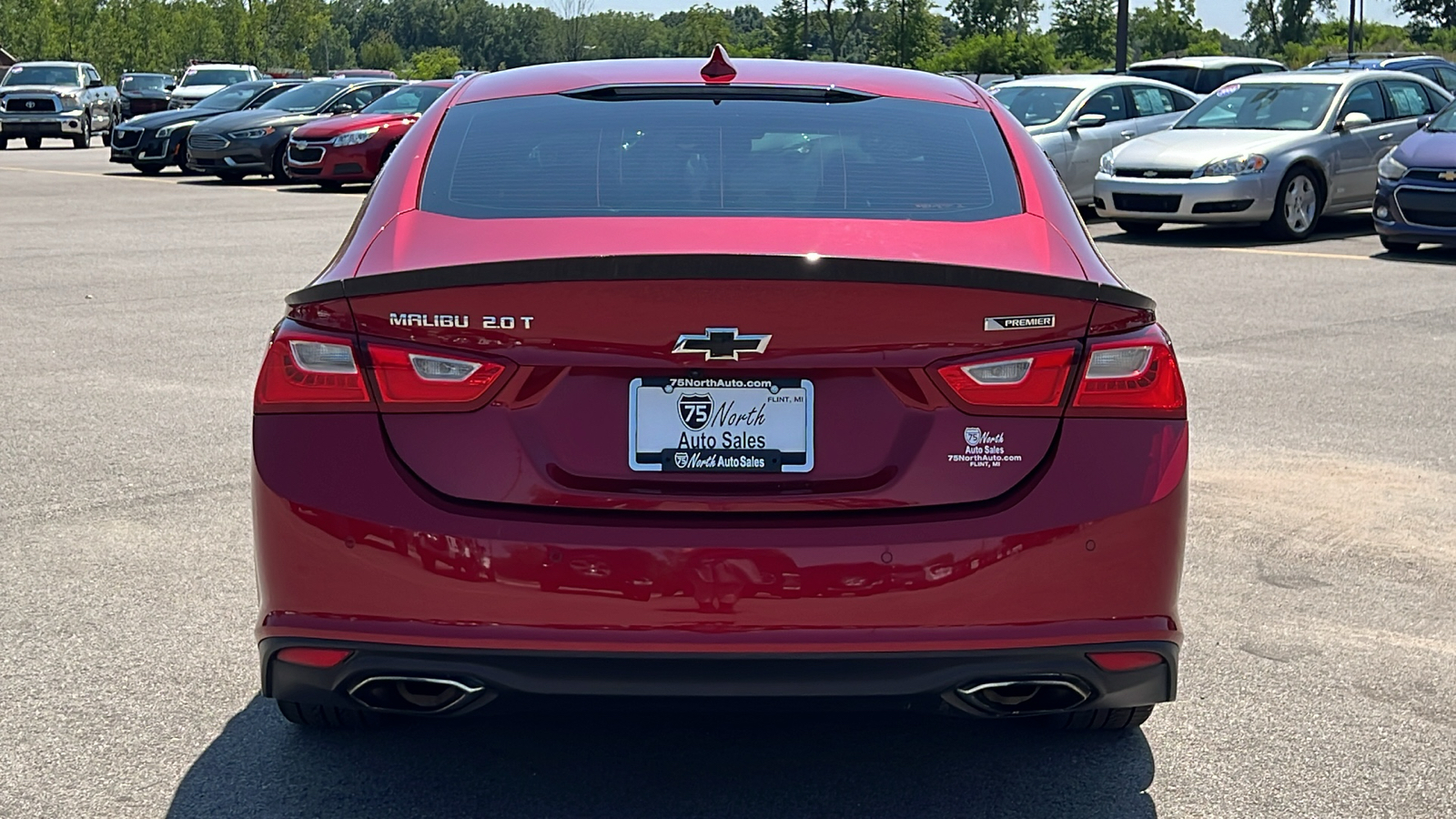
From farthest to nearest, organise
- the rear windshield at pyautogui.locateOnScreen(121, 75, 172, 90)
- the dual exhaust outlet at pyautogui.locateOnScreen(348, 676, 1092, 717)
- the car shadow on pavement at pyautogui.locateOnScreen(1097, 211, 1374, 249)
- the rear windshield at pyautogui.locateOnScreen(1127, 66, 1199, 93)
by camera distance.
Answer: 1. the rear windshield at pyautogui.locateOnScreen(121, 75, 172, 90)
2. the rear windshield at pyautogui.locateOnScreen(1127, 66, 1199, 93)
3. the car shadow on pavement at pyautogui.locateOnScreen(1097, 211, 1374, 249)
4. the dual exhaust outlet at pyautogui.locateOnScreen(348, 676, 1092, 717)

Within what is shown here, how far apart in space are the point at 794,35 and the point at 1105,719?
91.5 m

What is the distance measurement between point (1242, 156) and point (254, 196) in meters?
12.5

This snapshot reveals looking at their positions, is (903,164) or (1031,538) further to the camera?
(903,164)

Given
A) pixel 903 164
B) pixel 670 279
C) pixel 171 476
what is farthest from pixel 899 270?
pixel 171 476

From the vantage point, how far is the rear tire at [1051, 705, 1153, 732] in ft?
12.6

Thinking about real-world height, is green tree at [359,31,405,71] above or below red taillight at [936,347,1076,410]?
above

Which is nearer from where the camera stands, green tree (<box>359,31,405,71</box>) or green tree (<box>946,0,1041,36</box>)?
green tree (<box>946,0,1041,36</box>)

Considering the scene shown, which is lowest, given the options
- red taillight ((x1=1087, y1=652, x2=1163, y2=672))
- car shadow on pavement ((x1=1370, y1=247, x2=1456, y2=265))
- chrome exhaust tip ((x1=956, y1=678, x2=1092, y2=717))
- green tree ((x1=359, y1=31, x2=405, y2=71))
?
chrome exhaust tip ((x1=956, y1=678, x2=1092, y2=717))

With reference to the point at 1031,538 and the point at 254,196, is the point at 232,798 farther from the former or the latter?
the point at 254,196

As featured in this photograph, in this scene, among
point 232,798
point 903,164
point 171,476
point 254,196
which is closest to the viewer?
point 232,798

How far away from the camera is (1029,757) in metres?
3.85

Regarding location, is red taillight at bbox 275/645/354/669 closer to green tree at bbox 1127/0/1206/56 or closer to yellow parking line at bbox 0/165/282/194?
yellow parking line at bbox 0/165/282/194

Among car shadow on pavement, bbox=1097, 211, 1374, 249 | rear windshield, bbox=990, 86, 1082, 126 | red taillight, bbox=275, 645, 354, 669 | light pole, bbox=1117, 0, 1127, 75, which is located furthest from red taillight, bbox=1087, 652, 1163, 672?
light pole, bbox=1117, 0, 1127, 75

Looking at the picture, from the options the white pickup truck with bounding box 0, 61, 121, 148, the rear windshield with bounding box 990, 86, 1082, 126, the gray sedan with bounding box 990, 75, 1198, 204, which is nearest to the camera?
the gray sedan with bounding box 990, 75, 1198, 204
